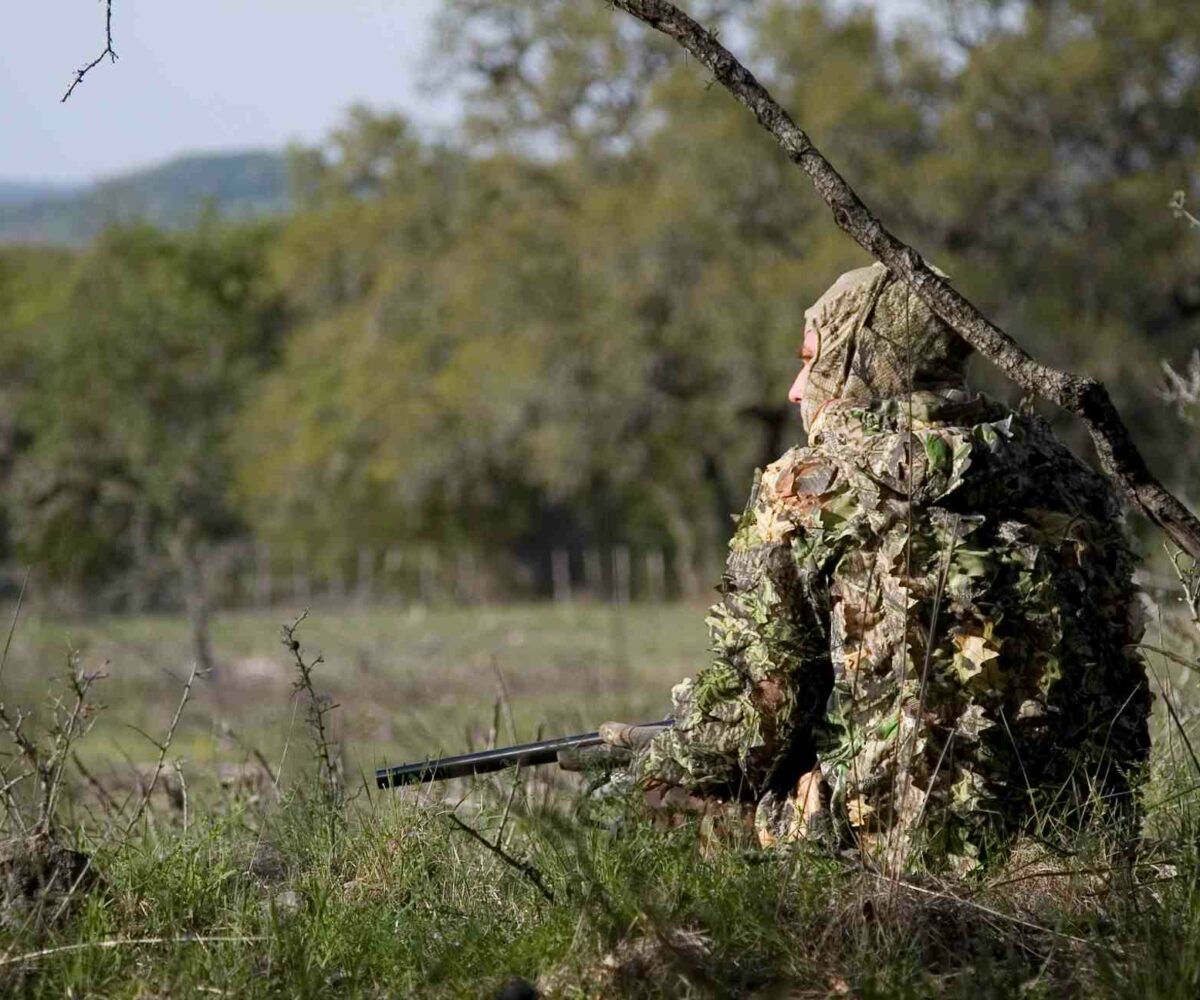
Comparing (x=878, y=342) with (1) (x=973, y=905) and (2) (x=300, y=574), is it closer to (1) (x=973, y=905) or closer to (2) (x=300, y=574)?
(1) (x=973, y=905)

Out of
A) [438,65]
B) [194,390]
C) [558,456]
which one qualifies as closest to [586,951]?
→ [558,456]

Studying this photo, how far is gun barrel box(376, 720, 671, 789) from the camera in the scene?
484cm

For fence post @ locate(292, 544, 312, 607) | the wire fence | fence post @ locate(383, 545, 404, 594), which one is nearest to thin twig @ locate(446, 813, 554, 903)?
the wire fence

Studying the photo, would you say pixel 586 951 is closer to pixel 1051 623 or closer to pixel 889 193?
pixel 1051 623

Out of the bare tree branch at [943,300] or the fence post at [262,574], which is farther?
the fence post at [262,574]

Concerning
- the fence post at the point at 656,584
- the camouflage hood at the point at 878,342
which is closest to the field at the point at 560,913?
the camouflage hood at the point at 878,342

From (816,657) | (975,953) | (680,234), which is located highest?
(680,234)

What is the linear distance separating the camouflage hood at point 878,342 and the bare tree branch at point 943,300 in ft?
0.62

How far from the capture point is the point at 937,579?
4125 millimetres

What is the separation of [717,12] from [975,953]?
38.2 m

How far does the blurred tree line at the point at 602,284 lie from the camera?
35.4 meters

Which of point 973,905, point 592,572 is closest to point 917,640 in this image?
point 973,905

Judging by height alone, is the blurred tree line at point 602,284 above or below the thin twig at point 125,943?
above

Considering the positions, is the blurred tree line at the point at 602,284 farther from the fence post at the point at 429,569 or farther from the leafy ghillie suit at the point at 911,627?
the leafy ghillie suit at the point at 911,627
